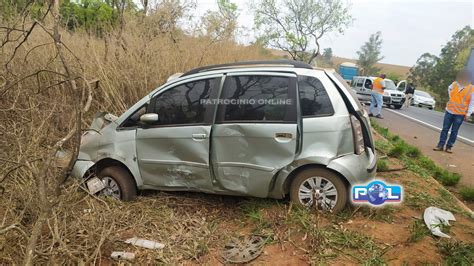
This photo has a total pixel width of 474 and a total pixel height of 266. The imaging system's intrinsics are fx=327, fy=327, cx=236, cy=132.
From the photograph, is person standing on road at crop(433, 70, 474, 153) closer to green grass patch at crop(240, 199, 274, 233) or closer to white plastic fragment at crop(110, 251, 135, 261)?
green grass patch at crop(240, 199, 274, 233)

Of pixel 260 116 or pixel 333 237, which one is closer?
pixel 333 237

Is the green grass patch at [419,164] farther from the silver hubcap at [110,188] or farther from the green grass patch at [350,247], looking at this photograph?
the silver hubcap at [110,188]

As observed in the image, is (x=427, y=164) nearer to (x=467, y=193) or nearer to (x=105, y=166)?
(x=467, y=193)

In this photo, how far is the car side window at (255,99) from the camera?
3629mm

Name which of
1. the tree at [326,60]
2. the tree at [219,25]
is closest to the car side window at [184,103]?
the tree at [219,25]

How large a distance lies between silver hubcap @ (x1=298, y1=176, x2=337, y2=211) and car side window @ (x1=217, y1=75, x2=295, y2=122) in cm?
77

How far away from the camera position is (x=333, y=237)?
3.25 m

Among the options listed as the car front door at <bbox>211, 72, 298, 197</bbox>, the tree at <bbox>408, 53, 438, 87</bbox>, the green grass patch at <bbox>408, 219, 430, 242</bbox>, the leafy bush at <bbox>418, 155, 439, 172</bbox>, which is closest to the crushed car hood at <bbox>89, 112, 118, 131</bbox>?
the car front door at <bbox>211, 72, 298, 197</bbox>

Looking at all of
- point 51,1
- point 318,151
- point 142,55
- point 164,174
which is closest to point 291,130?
point 318,151

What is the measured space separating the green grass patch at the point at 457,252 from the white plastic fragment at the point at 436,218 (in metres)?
0.17

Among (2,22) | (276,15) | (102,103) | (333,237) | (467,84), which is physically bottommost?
(333,237)

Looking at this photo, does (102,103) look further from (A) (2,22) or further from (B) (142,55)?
(A) (2,22)

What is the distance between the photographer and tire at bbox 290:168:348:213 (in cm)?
355

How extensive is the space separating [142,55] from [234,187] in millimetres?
4376
